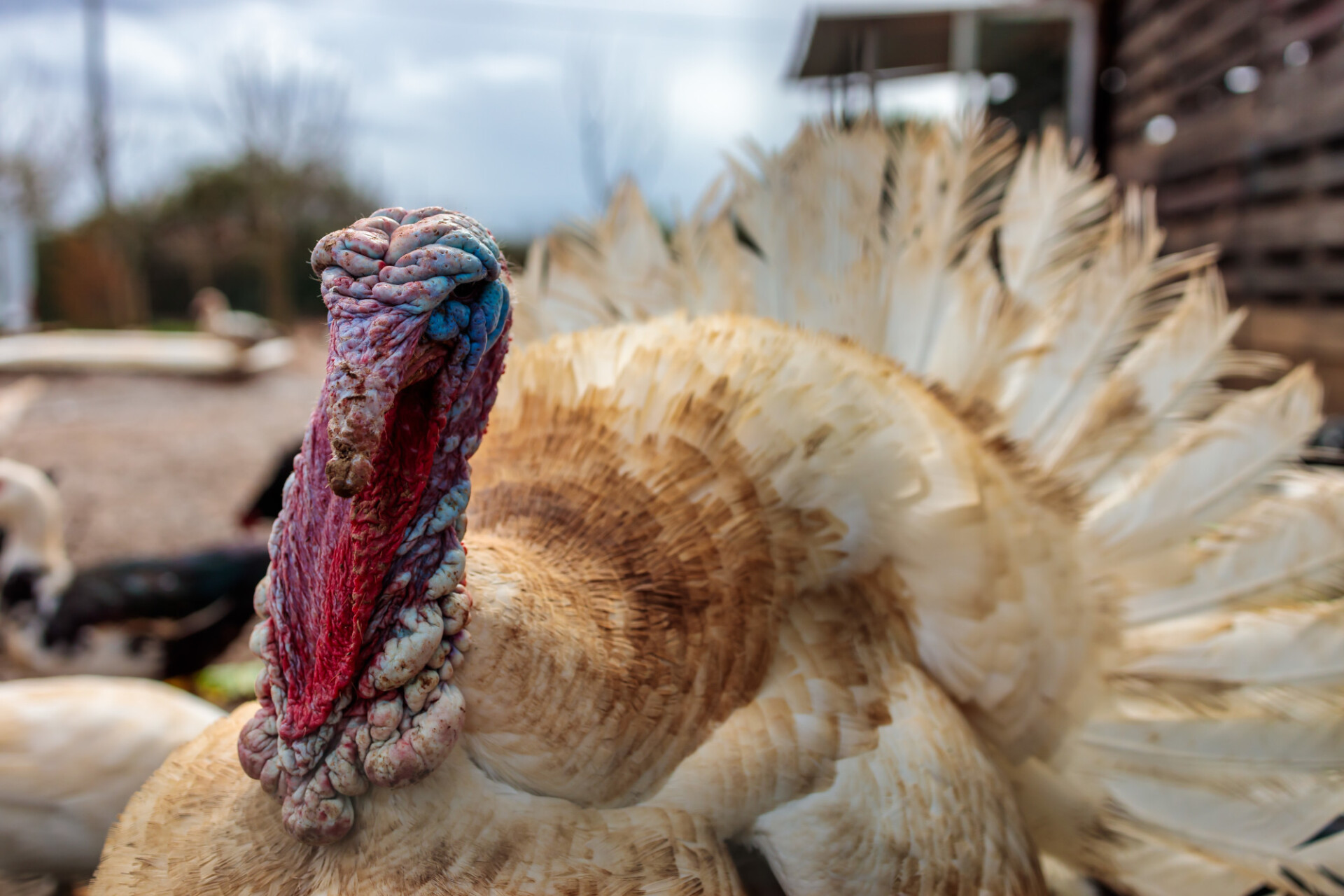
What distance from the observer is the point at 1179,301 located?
7.69 ft

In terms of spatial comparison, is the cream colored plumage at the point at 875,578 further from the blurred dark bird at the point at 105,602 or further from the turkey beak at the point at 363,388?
the blurred dark bird at the point at 105,602

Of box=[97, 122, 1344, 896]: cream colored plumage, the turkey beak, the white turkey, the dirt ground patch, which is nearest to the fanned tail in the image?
box=[97, 122, 1344, 896]: cream colored plumage

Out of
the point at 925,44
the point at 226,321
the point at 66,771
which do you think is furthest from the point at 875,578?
the point at 226,321

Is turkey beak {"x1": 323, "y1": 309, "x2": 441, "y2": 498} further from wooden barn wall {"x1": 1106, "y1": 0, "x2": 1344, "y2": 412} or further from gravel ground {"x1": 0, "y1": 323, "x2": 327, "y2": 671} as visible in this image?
wooden barn wall {"x1": 1106, "y1": 0, "x2": 1344, "y2": 412}

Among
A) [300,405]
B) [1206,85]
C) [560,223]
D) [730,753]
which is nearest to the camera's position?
[730,753]

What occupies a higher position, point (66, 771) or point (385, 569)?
point (385, 569)

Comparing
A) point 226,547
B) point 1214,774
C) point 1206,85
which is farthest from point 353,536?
point 1206,85

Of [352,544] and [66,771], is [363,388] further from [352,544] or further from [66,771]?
[66,771]

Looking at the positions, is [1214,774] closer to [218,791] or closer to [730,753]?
[730,753]

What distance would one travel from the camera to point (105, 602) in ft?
10.7

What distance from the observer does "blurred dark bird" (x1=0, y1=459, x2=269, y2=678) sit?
10.6 feet

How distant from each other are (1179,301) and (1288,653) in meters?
0.90

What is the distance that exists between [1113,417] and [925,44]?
8.57 feet

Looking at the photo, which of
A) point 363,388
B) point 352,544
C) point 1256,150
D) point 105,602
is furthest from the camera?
point 1256,150
